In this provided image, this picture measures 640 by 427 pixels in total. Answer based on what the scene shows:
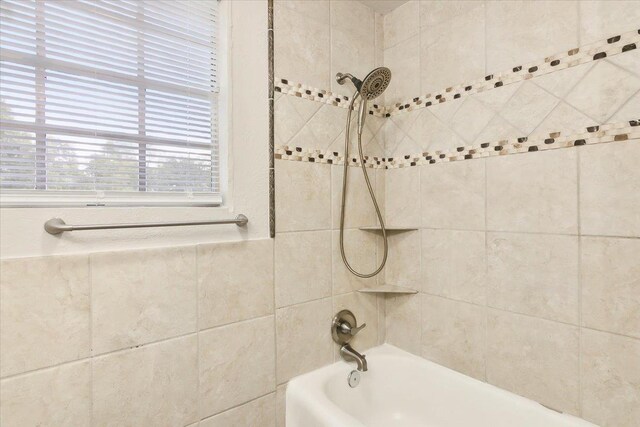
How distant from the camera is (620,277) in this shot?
103 centimetres

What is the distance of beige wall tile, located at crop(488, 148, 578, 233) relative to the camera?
1.13 meters

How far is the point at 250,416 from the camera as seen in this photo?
1.24m

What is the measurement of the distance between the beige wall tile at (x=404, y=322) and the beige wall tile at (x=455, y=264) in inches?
4.9

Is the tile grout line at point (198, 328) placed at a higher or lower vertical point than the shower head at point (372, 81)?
lower

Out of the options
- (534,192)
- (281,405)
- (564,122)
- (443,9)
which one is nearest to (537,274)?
(534,192)

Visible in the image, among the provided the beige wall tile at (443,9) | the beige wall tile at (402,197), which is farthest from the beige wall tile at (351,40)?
the beige wall tile at (402,197)

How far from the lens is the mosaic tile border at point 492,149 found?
1.03m

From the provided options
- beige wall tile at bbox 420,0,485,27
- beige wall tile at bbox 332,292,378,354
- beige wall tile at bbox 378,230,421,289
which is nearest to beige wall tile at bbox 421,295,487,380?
beige wall tile at bbox 378,230,421,289

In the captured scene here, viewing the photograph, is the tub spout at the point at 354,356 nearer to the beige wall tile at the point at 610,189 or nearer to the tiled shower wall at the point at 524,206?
the tiled shower wall at the point at 524,206

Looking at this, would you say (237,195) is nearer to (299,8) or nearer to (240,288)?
(240,288)

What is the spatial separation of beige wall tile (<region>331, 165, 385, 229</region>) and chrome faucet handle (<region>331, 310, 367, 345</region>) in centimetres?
43

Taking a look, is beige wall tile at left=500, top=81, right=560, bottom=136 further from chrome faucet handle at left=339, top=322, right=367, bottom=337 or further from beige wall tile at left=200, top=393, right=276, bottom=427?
beige wall tile at left=200, top=393, right=276, bottom=427

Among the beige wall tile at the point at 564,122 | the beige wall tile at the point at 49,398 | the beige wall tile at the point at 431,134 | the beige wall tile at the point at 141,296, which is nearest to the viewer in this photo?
the beige wall tile at the point at 49,398

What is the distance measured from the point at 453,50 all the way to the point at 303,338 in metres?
1.46
